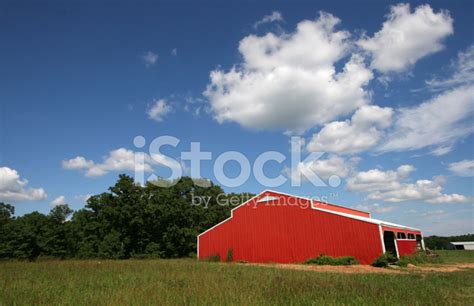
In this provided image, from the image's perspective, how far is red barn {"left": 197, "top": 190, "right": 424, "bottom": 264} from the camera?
26.3 meters

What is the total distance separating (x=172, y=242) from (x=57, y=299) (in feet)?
141

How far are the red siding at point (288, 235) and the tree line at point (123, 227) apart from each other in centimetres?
1279

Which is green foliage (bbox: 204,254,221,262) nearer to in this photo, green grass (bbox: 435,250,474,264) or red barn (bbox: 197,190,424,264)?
red barn (bbox: 197,190,424,264)

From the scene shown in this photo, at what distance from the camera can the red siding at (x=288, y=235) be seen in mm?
26281

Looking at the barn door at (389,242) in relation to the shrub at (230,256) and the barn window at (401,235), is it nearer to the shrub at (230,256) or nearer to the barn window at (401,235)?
the barn window at (401,235)

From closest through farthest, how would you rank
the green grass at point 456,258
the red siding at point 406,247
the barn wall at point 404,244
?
the barn wall at point 404,244 → the red siding at point 406,247 → the green grass at point 456,258

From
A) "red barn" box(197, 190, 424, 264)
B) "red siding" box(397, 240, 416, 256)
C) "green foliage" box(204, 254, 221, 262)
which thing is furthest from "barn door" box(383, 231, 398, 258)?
"green foliage" box(204, 254, 221, 262)

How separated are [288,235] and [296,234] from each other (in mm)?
892

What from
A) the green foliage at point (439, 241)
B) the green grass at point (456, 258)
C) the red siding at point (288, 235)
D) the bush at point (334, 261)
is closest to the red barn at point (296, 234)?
the red siding at point (288, 235)

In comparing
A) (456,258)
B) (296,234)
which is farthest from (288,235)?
(456,258)

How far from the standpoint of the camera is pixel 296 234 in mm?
30125

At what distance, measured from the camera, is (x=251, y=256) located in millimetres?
32969

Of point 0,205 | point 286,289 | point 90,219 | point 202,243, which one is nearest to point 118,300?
point 286,289

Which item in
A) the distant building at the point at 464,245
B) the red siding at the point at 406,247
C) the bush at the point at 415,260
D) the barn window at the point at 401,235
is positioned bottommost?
the distant building at the point at 464,245
